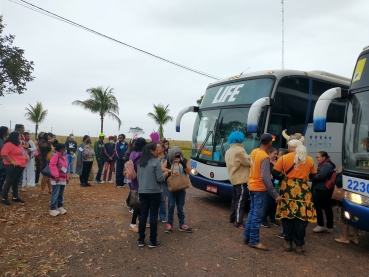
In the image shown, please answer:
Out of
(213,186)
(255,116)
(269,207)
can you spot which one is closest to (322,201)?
(269,207)

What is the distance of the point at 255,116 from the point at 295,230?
8.06 ft

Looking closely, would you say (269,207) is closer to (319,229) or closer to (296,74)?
(319,229)

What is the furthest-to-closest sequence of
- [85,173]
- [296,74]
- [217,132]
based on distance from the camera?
Answer: [85,173] < [217,132] < [296,74]

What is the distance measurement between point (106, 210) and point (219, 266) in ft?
12.8

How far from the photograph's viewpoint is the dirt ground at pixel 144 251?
4301 millimetres

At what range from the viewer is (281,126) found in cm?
741

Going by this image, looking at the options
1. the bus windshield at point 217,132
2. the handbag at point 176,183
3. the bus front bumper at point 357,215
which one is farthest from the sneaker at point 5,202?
the bus front bumper at point 357,215

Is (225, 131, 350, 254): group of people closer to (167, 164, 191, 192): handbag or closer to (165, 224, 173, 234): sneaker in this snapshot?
(167, 164, 191, 192): handbag

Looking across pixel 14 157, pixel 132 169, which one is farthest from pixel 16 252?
pixel 14 157

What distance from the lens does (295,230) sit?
4.97 metres

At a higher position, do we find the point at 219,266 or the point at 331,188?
the point at 331,188

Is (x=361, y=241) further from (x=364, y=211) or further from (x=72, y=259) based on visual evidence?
(x=72, y=259)

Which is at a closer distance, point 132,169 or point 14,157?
point 132,169

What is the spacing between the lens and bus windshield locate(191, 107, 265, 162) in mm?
7472
